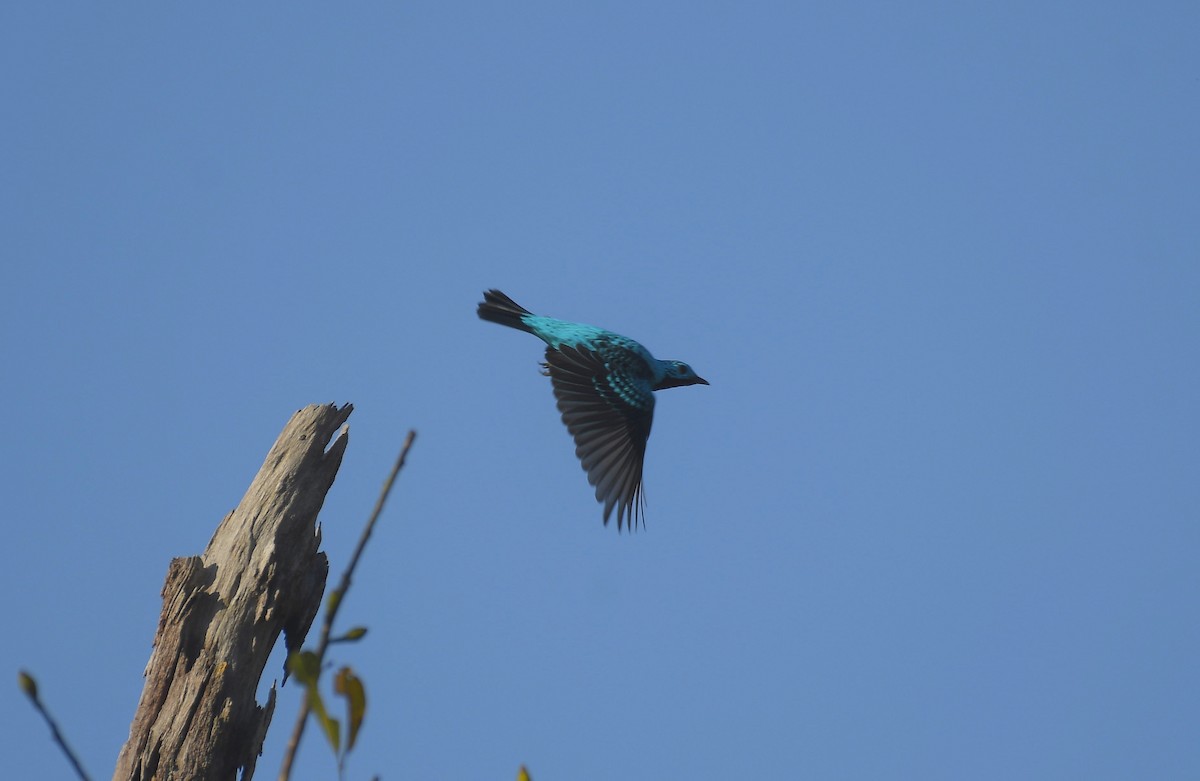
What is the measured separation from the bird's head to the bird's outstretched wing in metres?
0.89

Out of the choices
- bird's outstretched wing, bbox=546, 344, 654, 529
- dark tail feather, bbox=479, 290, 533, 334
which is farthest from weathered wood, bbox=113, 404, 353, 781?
dark tail feather, bbox=479, 290, 533, 334

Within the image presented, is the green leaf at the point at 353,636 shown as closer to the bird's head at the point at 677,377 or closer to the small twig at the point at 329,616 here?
the small twig at the point at 329,616

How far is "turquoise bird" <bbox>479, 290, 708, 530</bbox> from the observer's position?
1022 cm

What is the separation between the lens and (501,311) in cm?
1111

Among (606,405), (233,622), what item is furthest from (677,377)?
(233,622)

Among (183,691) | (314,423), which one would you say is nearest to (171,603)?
(183,691)

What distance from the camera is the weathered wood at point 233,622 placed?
17.7 ft

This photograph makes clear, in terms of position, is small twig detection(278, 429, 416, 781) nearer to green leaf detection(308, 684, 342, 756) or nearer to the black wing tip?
green leaf detection(308, 684, 342, 756)

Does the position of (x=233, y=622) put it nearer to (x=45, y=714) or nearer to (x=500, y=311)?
(x=45, y=714)

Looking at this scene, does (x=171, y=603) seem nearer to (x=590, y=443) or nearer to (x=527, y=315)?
(x=590, y=443)

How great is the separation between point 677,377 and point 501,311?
1.69m

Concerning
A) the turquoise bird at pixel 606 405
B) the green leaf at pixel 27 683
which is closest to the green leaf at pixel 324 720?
the green leaf at pixel 27 683

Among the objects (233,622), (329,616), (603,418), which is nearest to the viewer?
(329,616)

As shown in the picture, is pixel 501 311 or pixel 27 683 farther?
pixel 501 311
